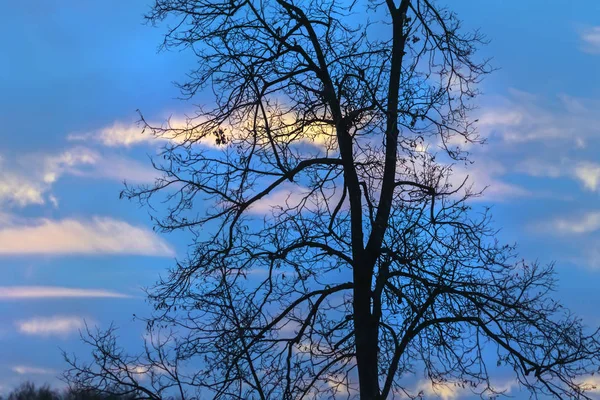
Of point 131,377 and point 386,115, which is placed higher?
point 386,115

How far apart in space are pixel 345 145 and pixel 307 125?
0.67m

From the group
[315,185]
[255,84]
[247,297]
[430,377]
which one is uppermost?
[255,84]

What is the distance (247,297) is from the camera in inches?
508

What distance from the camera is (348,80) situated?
1318 cm

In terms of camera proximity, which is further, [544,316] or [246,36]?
[246,36]

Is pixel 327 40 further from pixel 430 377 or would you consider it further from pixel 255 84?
pixel 430 377

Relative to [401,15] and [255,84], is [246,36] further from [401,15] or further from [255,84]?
[401,15]

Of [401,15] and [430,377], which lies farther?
[401,15]

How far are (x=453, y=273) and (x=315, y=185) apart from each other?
8.14 ft

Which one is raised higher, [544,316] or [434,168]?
[434,168]

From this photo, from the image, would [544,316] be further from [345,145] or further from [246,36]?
[246,36]

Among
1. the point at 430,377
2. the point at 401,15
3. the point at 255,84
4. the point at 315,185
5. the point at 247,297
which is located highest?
the point at 401,15

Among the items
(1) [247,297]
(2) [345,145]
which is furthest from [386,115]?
(1) [247,297]

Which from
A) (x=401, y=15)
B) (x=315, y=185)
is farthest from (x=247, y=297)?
(x=401, y=15)
